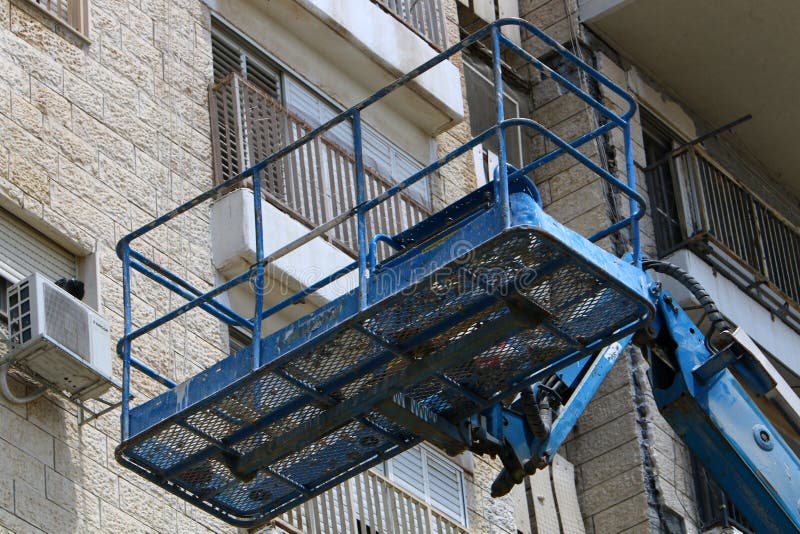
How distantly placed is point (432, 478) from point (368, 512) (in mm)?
1221

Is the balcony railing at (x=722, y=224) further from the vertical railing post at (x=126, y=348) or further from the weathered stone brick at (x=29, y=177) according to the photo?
the vertical railing post at (x=126, y=348)

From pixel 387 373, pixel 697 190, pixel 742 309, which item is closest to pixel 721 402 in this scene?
pixel 387 373

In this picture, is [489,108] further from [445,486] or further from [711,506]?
[445,486]

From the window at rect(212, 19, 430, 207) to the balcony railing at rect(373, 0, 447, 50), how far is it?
4.13 ft

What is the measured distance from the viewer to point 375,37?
18.5 metres

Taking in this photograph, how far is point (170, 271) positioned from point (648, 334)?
3576mm

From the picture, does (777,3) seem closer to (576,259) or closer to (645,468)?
(645,468)

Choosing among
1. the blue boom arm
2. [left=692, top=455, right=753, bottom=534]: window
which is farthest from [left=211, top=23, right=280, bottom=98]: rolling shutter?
[left=692, top=455, right=753, bottom=534]: window

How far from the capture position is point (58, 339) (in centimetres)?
1370

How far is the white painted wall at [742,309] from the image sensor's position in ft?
71.2

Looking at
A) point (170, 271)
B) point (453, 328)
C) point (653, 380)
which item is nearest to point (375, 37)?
point (170, 271)

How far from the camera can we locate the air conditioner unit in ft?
44.7

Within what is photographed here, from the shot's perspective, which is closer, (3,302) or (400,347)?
(400,347)

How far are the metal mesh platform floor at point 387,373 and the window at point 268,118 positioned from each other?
Result: 3.61 m
